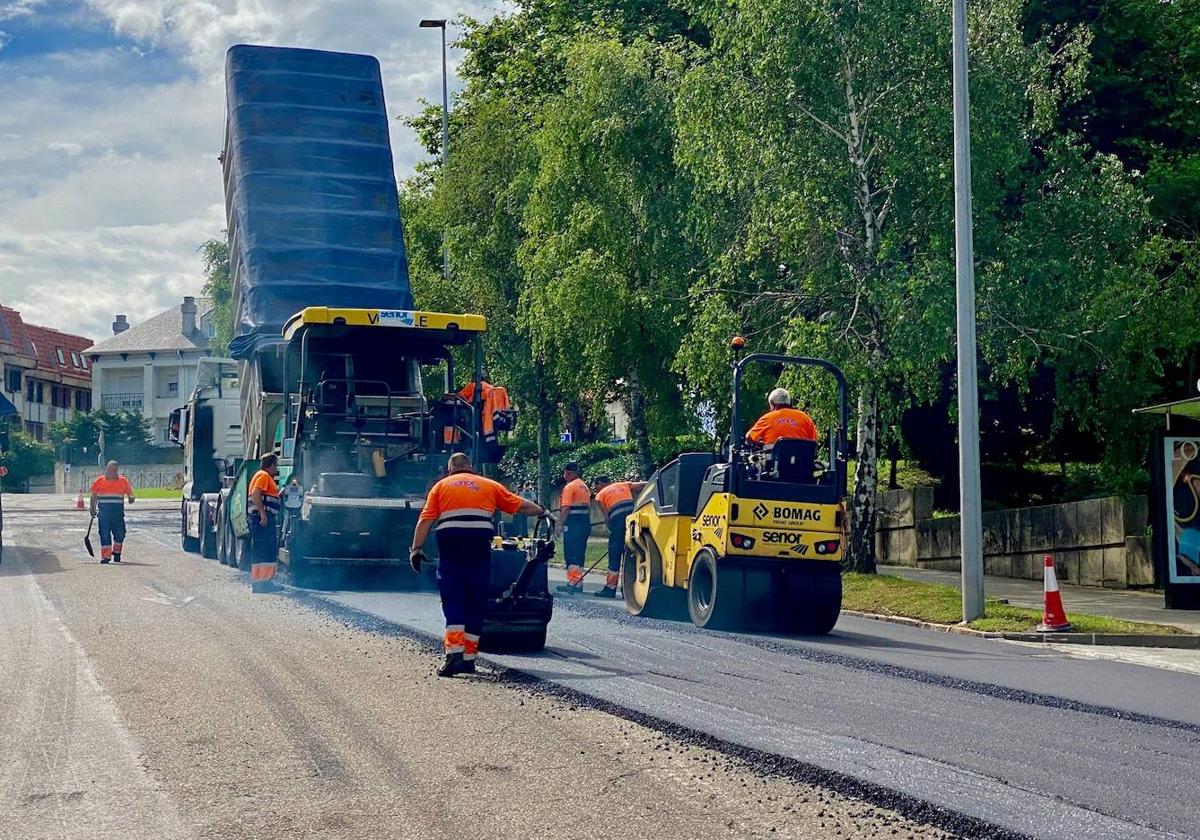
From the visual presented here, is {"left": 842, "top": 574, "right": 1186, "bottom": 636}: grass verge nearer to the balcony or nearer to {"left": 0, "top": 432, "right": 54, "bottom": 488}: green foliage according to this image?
{"left": 0, "top": 432, "right": 54, "bottom": 488}: green foliage

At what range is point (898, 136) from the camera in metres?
20.7

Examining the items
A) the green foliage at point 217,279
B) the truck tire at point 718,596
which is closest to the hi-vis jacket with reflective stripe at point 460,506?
the truck tire at point 718,596

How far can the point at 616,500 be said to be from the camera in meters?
20.2

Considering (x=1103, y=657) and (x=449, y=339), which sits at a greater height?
(x=449, y=339)

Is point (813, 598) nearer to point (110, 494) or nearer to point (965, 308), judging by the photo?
point (965, 308)

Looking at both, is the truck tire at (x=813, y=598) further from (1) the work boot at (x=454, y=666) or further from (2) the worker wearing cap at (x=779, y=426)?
(1) the work boot at (x=454, y=666)

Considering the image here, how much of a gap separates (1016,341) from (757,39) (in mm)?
5492

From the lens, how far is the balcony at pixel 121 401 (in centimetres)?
10562

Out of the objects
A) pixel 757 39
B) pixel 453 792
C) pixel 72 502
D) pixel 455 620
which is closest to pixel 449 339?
pixel 757 39

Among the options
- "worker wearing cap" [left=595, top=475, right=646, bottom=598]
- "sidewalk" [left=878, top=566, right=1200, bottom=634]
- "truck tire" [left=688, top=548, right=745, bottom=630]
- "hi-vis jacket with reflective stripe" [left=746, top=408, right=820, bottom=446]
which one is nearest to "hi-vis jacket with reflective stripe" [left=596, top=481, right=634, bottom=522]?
"worker wearing cap" [left=595, top=475, right=646, bottom=598]

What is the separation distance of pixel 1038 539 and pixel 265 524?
12.4 metres

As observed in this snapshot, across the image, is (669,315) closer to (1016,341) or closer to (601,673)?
(1016,341)

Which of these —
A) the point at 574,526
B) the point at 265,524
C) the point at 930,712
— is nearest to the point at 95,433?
the point at 265,524

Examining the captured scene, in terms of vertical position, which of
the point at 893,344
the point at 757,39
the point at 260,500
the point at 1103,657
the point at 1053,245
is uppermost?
the point at 757,39
